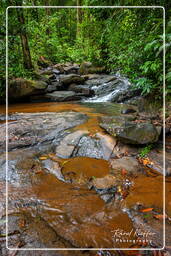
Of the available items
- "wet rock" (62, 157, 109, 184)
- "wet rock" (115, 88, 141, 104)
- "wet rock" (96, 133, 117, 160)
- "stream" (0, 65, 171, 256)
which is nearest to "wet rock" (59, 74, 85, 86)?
"wet rock" (115, 88, 141, 104)

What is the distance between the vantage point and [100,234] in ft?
5.43

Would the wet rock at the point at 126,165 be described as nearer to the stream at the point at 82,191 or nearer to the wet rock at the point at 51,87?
the stream at the point at 82,191

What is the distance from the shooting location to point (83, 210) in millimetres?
1967

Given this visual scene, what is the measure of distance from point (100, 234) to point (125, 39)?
15.5 feet

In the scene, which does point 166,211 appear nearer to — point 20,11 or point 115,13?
point 115,13

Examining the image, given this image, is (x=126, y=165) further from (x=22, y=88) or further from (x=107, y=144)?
(x=22, y=88)

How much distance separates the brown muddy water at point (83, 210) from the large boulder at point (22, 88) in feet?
17.7

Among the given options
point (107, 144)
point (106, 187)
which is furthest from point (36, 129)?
point (106, 187)

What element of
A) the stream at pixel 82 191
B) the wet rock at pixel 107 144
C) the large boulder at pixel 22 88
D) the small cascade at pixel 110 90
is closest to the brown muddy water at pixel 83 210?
the stream at pixel 82 191

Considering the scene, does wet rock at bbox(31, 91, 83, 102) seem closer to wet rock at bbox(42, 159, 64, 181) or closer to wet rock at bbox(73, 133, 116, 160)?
wet rock at bbox(73, 133, 116, 160)

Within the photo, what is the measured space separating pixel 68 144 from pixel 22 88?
17.0ft

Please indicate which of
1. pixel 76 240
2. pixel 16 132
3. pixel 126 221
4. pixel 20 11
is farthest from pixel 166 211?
pixel 20 11

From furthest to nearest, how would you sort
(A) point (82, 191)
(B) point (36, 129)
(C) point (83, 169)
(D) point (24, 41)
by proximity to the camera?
(D) point (24, 41), (B) point (36, 129), (C) point (83, 169), (A) point (82, 191)

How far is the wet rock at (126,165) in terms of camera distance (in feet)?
8.89
